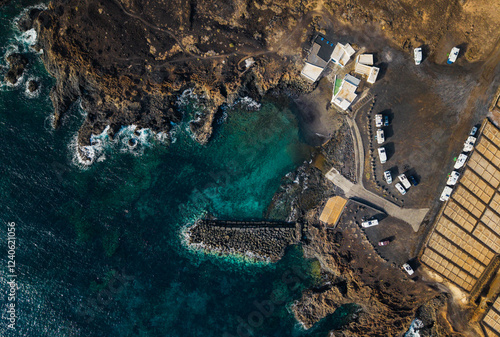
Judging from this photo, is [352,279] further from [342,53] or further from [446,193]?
[342,53]

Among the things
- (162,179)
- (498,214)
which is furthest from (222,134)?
(498,214)

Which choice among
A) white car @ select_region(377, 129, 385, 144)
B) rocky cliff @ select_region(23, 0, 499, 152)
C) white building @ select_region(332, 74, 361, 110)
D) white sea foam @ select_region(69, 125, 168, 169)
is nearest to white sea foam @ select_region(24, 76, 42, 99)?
rocky cliff @ select_region(23, 0, 499, 152)

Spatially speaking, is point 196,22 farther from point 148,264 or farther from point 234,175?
point 148,264

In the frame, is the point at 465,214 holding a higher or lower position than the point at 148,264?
higher

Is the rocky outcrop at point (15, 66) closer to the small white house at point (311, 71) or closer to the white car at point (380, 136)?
the small white house at point (311, 71)

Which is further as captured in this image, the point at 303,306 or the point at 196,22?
the point at 303,306

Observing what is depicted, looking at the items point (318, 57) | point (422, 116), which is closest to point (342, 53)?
point (318, 57)

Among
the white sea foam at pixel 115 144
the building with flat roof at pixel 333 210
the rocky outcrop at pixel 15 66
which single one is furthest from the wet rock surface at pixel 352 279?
the rocky outcrop at pixel 15 66

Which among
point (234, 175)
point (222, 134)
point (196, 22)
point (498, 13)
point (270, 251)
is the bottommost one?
point (270, 251)
